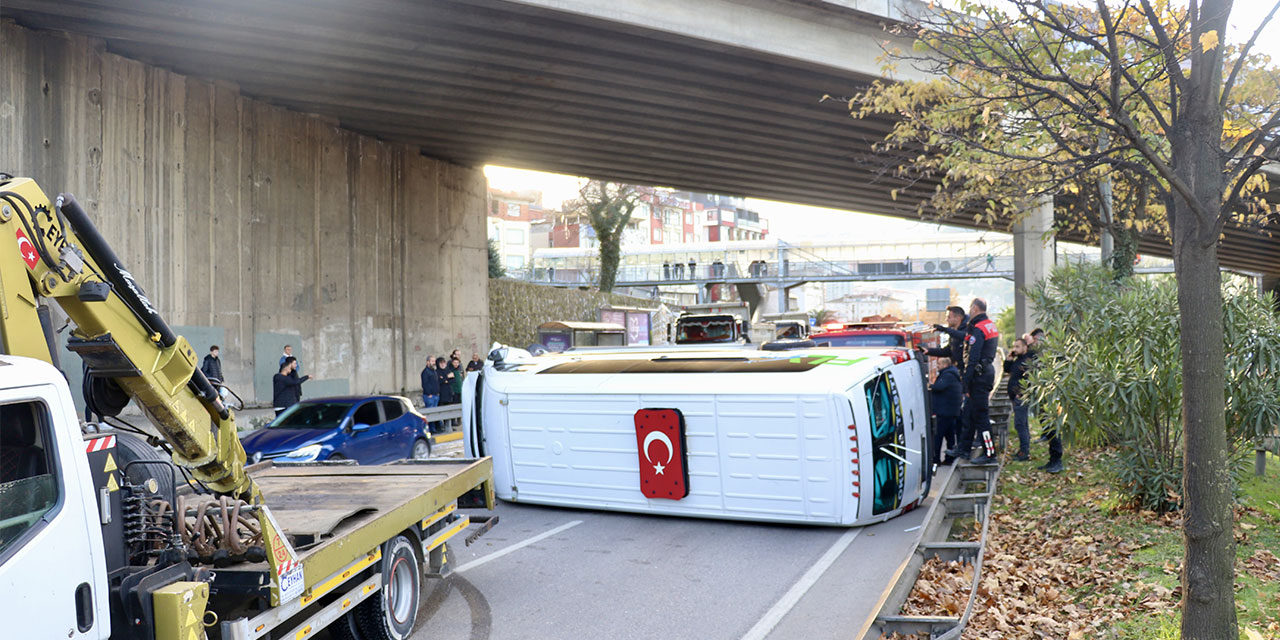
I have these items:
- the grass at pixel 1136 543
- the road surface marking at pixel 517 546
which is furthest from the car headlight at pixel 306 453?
the grass at pixel 1136 543

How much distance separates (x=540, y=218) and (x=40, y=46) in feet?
292

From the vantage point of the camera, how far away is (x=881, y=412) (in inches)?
376

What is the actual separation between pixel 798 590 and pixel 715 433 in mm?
2246

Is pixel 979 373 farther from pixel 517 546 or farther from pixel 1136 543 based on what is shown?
pixel 517 546

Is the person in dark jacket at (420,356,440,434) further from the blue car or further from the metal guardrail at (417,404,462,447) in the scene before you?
the blue car

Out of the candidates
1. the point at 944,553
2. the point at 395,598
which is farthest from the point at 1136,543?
the point at 395,598

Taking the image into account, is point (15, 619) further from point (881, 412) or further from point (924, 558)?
point (881, 412)

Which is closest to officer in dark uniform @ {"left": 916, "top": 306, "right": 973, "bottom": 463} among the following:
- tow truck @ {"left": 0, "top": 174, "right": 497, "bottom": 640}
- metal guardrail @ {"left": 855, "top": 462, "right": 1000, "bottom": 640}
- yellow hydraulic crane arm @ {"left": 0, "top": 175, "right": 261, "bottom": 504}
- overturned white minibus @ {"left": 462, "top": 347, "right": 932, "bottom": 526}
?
metal guardrail @ {"left": 855, "top": 462, "right": 1000, "bottom": 640}

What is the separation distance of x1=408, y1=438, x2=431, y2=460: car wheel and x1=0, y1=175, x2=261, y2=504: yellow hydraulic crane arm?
9726mm

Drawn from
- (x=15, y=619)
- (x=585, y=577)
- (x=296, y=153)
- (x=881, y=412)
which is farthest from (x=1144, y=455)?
(x=296, y=153)

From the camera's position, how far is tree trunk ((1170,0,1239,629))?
5254 millimetres

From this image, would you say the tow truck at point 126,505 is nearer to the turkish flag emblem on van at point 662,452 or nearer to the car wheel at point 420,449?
the turkish flag emblem on van at point 662,452

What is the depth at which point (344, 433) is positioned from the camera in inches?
523

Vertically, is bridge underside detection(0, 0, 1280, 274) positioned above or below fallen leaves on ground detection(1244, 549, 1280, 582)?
above
